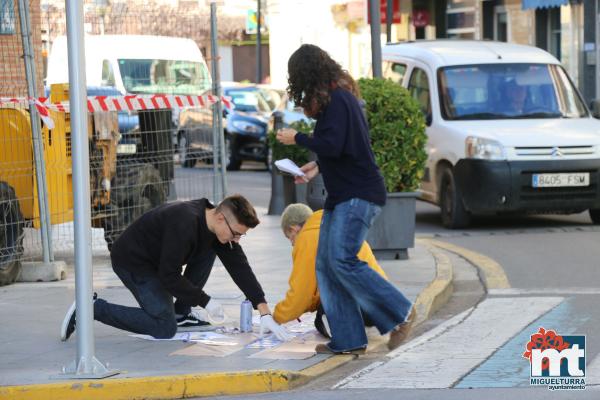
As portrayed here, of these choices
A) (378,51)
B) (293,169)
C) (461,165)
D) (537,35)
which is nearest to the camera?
(293,169)

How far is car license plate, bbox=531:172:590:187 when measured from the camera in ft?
48.1

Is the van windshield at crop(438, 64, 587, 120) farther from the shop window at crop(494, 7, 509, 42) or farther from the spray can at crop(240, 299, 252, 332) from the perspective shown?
the shop window at crop(494, 7, 509, 42)

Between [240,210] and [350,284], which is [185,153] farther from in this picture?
[350,284]

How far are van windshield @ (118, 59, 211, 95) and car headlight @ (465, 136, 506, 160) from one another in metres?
3.38

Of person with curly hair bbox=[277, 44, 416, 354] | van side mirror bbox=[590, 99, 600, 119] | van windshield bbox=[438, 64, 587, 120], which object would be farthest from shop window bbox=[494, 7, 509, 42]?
person with curly hair bbox=[277, 44, 416, 354]

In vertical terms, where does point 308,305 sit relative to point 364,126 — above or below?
below

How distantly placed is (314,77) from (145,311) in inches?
73.2

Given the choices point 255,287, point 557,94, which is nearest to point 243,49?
point 557,94

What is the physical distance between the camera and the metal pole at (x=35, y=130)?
37.5 feet

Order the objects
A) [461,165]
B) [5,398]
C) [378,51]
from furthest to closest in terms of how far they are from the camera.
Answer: [461,165]
[378,51]
[5,398]

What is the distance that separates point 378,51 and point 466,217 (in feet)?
8.61

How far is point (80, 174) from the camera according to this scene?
7.38 metres

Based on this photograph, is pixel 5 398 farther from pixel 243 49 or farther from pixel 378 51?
pixel 243 49

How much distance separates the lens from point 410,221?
1213 cm
